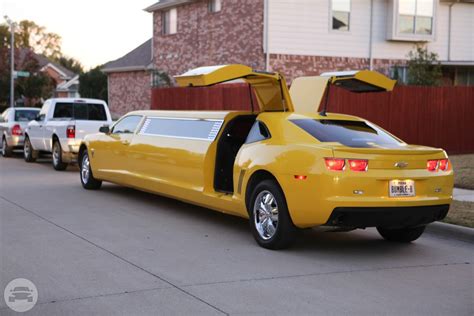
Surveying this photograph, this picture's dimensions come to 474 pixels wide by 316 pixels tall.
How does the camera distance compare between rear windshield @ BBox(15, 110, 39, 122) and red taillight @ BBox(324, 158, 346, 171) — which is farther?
rear windshield @ BBox(15, 110, 39, 122)

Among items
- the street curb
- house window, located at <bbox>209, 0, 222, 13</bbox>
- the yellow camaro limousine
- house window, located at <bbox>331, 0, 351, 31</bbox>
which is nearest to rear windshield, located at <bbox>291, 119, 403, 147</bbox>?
the yellow camaro limousine

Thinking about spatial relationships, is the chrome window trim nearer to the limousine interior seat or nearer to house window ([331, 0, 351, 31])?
the limousine interior seat

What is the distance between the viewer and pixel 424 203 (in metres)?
7.49

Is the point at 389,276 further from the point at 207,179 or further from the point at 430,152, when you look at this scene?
the point at 207,179

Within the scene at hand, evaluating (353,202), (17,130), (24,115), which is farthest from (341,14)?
(353,202)

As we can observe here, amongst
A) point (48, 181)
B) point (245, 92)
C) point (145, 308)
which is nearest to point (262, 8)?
point (245, 92)

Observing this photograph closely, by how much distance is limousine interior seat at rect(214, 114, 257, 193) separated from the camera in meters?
9.34

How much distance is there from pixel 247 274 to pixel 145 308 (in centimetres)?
145

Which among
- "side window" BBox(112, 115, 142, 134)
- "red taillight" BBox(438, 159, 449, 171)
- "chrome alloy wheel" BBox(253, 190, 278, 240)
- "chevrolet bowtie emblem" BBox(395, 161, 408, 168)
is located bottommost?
"chrome alloy wheel" BBox(253, 190, 278, 240)

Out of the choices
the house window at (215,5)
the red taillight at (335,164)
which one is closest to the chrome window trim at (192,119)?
the red taillight at (335,164)

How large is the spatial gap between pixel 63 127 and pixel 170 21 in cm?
1505

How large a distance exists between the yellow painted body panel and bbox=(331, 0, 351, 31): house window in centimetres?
1588

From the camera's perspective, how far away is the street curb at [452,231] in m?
8.66

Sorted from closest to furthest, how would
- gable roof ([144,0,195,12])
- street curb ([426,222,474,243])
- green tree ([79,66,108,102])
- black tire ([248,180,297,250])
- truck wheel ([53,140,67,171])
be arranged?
black tire ([248,180,297,250]) < street curb ([426,222,474,243]) < truck wheel ([53,140,67,171]) < gable roof ([144,0,195,12]) < green tree ([79,66,108,102])
